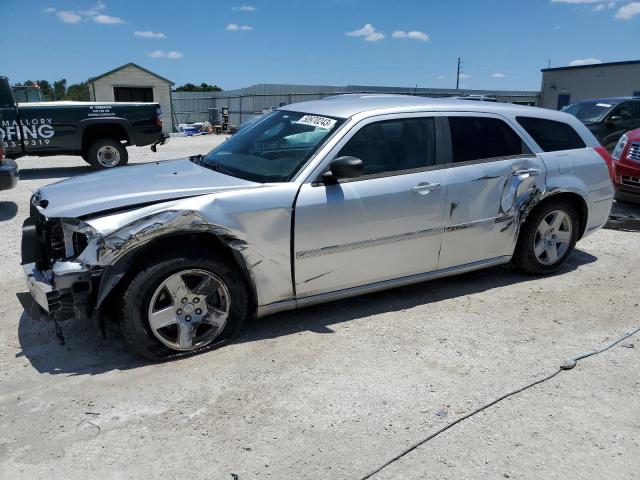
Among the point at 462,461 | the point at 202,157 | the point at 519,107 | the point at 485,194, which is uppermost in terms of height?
the point at 519,107

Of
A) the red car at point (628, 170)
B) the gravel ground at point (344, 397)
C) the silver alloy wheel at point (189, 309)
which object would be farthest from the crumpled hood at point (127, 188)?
the red car at point (628, 170)

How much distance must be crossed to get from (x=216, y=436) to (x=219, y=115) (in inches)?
1085

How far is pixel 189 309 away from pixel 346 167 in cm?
144

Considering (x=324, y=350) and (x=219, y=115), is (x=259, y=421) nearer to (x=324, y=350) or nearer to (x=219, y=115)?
(x=324, y=350)

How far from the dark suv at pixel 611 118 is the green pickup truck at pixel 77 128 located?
32.7ft

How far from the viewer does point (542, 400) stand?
3.17 meters

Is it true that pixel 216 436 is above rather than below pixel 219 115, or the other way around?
below

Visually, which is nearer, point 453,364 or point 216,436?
point 216,436

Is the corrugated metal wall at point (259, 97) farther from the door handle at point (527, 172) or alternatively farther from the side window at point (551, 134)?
the door handle at point (527, 172)

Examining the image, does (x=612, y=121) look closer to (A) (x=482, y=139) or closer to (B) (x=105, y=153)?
(A) (x=482, y=139)

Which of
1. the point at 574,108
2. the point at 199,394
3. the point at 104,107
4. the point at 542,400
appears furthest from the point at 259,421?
the point at 574,108

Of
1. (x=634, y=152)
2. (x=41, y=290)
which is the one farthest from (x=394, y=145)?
(x=634, y=152)

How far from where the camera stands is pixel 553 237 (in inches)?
205

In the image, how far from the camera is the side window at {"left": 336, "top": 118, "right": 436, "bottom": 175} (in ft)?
13.4
